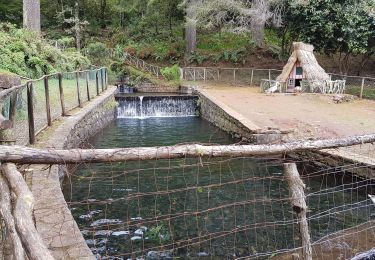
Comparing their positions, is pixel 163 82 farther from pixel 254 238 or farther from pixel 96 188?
pixel 254 238

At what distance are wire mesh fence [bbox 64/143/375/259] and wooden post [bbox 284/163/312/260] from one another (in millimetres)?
968

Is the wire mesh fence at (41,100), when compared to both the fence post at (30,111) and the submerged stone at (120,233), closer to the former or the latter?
the fence post at (30,111)

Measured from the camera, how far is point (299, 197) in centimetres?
337

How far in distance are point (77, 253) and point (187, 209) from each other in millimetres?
3869

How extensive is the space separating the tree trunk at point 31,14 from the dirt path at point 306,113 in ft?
33.0

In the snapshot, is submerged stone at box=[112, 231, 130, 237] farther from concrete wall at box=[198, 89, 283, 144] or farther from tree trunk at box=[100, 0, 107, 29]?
tree trunk at box=[100, 0, 107, 29]

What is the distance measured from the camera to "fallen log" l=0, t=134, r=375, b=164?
2539 mm

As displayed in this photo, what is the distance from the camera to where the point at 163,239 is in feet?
20.9

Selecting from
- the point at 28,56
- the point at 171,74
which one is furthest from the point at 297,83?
the point at 28,56

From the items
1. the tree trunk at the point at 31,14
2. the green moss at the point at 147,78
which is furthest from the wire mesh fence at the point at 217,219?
the green moss at the point at 147,78

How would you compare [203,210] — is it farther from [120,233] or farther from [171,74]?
[171,74]

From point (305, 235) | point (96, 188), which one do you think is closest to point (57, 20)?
point (96, 188)

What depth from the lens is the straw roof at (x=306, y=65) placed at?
19.7 metres

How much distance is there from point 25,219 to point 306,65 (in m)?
19.2
